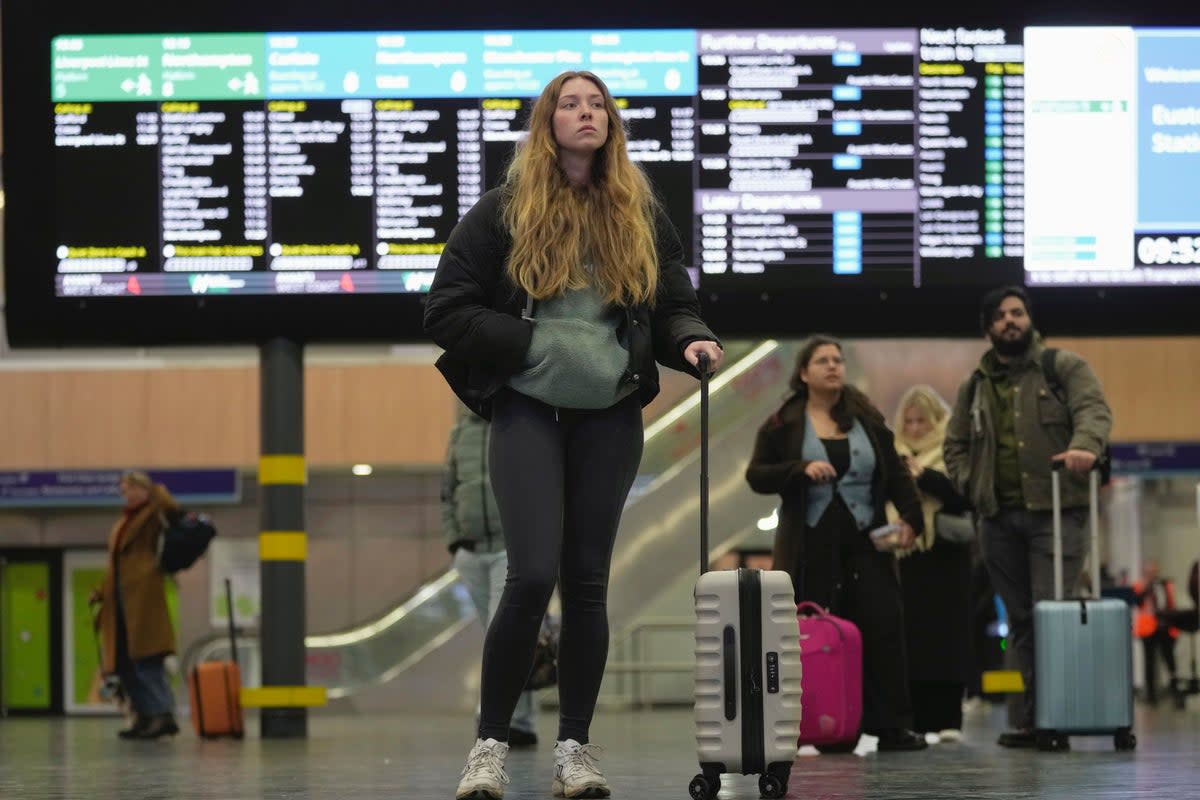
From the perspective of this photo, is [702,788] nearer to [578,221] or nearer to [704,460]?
[704,460]

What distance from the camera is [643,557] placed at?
17281 mm

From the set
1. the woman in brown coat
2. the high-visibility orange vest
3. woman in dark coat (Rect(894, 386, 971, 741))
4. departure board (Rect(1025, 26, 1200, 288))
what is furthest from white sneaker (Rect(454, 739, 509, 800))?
the high-visibility orange vest

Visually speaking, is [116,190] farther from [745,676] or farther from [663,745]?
[745,676]

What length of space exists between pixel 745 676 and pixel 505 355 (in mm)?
1030

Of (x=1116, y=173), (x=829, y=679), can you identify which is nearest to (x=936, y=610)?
(x=829, y=679)

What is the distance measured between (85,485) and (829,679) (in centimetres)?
1485

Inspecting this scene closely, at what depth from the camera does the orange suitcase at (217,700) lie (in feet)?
35.5

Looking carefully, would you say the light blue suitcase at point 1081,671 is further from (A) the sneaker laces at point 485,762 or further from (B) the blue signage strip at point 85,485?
(B) the blue signage strip at point 85,485

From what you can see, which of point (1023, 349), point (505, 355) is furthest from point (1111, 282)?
point (505, 355)

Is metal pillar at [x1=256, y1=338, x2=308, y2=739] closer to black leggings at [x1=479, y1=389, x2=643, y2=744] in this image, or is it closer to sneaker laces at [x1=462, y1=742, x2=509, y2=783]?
black leggings at [x1=479, y1=389, x2=643, y2=744]

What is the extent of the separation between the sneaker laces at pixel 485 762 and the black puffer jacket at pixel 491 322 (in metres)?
0.86

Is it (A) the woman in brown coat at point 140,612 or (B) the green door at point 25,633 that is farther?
(B) the green door at point 25,633

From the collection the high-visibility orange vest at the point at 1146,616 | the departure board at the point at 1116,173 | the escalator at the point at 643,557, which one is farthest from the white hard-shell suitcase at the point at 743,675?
the high-visibility orange vest at the point at 1146,616

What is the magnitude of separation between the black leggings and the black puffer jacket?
100 millimetres
